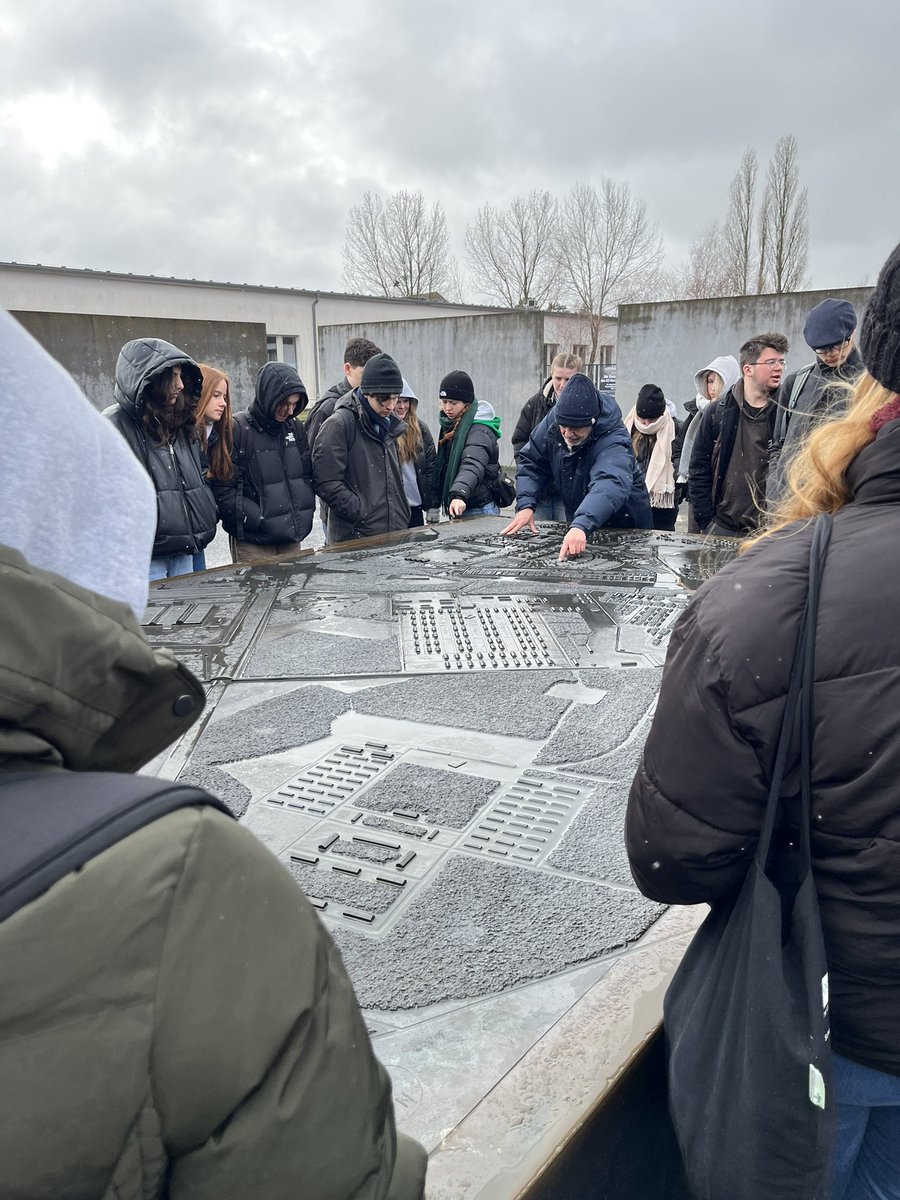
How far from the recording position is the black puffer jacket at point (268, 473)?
5.19 meters

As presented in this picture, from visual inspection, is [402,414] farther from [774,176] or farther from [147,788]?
[774,176]

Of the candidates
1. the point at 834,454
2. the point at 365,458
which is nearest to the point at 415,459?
the point at 365,458

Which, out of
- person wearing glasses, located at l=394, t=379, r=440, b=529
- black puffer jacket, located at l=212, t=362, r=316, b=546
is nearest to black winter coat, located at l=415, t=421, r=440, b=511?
person wearing glasses, located at l=394, t=379, r=440, b=529

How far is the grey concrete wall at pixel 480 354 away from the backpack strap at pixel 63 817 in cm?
1659

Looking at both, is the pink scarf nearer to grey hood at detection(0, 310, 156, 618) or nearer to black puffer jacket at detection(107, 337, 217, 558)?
black puffer jacket at detection(107, 337, 217, 558)

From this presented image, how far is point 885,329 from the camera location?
1.22m

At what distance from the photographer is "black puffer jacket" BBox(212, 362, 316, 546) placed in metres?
→ 5.19

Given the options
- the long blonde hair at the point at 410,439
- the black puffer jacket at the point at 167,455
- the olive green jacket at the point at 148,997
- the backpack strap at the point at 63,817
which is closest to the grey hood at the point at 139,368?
the black puffer jacket at the point at 167,455

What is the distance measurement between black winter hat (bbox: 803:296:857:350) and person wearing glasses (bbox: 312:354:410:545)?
253 centimetres

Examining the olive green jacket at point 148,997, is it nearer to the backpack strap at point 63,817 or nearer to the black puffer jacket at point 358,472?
the backpack strap at point 63,817

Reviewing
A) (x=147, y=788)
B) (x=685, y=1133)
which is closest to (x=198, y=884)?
(x=147, y=788)

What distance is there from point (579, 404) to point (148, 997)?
5061 mm

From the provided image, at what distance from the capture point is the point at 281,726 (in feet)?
9.76

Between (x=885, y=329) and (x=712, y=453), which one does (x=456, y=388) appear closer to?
(x=712, y=453)
